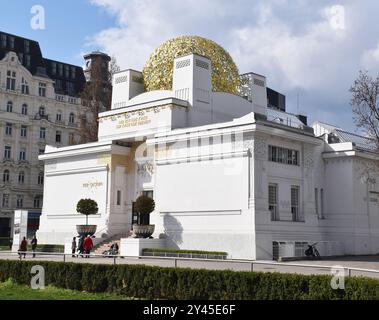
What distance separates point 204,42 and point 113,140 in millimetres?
10533

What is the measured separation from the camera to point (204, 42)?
137 feet

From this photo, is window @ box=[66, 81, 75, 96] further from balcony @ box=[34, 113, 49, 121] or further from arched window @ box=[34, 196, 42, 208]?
arched window @ box=[34, 196, 42, 208]

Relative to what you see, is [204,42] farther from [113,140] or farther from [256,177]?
[256,177]

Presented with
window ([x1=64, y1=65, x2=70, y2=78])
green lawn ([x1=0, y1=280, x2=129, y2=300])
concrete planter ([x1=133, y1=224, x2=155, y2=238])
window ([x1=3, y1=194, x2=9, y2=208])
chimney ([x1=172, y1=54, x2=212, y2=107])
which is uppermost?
window ([x1=64, y1=65, x2=70, y2=78])

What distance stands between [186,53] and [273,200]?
14027 mm

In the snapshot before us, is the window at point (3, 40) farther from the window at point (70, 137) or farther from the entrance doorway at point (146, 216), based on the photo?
the entrance doorway at point (146, 216)

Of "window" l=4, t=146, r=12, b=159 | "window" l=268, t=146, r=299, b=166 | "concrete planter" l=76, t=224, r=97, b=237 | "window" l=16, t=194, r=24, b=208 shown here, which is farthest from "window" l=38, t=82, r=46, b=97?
"window" l=268, t=146, r=299, b=166

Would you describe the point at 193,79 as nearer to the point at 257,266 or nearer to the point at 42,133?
the point at 257,266

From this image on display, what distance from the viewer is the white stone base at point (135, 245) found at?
32.5m

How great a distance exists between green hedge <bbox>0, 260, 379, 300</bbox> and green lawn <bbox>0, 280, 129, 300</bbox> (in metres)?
0.42

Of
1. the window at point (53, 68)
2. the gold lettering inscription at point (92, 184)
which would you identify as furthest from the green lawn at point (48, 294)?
the window at point (53, 68)

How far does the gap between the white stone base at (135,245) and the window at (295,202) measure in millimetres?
8956

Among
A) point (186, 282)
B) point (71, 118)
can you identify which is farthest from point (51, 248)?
point (71, 118)

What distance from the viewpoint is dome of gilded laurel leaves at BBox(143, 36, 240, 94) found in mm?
40875
